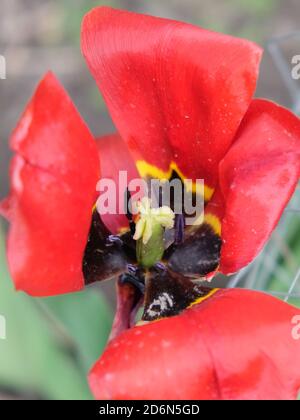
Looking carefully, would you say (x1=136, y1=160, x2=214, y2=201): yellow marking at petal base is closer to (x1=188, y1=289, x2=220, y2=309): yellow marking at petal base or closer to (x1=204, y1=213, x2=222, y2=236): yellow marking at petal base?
(x1=204, y1=213, x2=222, y2=236): yellow marking at petal base

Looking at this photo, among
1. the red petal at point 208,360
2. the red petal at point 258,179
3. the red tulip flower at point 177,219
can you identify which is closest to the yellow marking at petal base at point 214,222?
the red tulip flower at point 177,219

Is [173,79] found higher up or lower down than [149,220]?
higher up

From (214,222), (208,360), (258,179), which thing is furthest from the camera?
(214,222)

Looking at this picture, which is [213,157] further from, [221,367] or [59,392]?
[59,392]

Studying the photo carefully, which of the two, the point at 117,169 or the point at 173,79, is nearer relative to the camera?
the point at 173,79

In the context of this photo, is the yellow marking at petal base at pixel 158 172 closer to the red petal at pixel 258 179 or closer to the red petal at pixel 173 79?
the red petal at pixel 173 79

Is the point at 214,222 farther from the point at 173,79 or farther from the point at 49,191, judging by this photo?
the point at 49,191

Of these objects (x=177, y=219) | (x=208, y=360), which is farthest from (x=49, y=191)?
(x=177, y=219)

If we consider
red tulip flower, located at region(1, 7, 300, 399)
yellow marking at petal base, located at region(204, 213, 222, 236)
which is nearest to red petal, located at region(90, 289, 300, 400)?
red tulip flower, located at region(1, 7, 300, 399)

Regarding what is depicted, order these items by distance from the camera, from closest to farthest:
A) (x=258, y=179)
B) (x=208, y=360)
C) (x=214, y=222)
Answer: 1. (x=208, y=360)
2. (x=258, y=179)
3. (x=214, y=222)
